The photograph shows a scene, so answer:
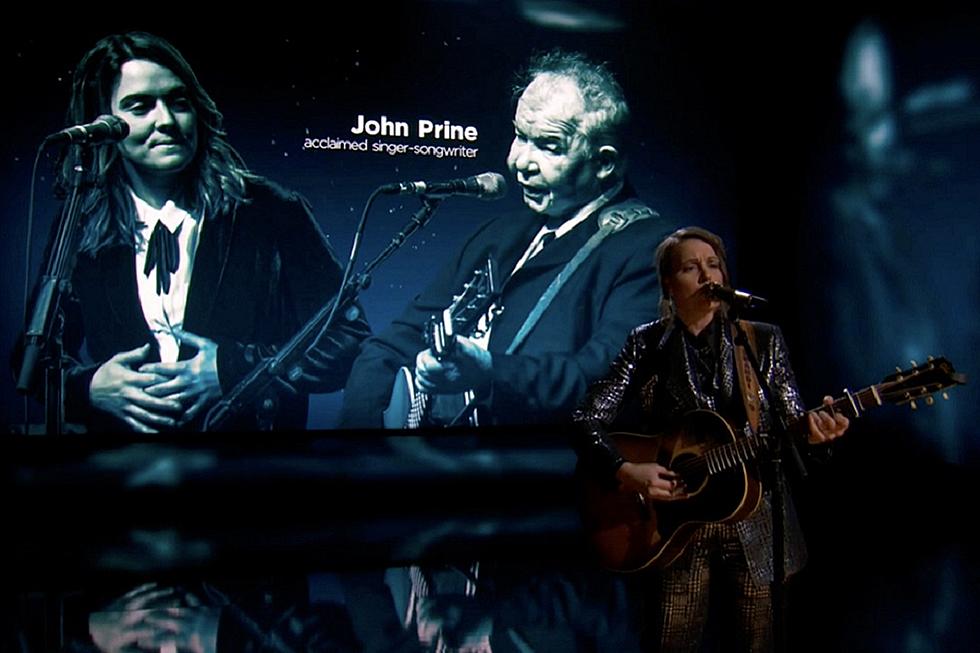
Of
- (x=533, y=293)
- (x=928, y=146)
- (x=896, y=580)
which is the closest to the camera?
(x=896, y=580)

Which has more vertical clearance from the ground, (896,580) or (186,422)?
(186,422)

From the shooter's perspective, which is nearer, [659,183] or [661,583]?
[661,583]

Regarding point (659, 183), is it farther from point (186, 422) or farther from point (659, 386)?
point (659, 386)

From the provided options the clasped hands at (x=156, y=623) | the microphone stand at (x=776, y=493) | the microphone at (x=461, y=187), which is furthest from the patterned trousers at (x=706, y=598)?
the microphone at (x=461, y=187)

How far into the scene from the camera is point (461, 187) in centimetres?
579

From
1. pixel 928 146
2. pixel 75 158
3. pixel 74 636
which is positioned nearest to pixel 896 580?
pixel 928 146

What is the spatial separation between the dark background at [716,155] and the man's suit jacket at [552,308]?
17cm

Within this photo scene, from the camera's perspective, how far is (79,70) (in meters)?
5.11

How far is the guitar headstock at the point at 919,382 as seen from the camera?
1.98 meters

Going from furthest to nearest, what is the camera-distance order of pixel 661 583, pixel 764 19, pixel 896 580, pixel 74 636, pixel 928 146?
pixel 764 19 → pixel 928 146 → pixel 896 580 → pixel 74 636 → pixel 661 583

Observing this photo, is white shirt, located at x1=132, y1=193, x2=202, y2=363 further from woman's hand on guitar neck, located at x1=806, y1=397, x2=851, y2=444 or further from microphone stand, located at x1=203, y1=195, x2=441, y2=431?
woman's hand on guitar neck, located at x1=806, y1=397, x2=851, y2=444

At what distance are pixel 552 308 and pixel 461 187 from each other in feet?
3.11

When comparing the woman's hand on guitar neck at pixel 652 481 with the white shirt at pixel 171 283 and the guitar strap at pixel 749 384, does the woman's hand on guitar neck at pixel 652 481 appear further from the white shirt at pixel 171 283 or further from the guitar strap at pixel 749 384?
the white shirt at pixel 171 283

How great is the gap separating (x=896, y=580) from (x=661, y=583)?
244 centimetres
